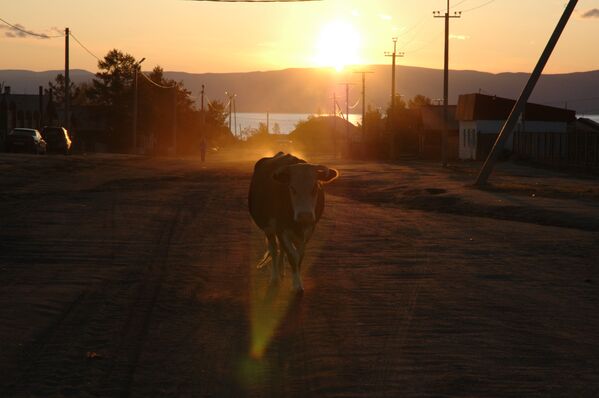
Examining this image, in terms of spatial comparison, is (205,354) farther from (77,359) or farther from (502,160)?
(502,160)

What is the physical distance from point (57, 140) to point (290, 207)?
52612 mm

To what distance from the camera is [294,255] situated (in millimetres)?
13211

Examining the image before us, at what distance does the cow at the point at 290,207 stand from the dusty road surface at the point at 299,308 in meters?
0.45

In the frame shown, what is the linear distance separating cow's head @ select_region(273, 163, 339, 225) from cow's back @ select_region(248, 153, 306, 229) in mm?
219

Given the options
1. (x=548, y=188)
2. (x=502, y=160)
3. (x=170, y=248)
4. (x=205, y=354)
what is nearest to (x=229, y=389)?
(x=205, y=354)

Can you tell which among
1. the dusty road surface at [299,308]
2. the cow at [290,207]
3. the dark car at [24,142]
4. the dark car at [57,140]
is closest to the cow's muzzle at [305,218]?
the cow at [290,207]

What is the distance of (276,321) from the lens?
1104cm

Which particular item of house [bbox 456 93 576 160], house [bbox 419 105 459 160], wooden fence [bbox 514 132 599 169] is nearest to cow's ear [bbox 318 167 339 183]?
wooden fence [bbox 514 132 599 169]

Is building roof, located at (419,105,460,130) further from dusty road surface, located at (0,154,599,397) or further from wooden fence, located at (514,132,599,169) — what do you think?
dusty road surface, located at (0,154,599,397)

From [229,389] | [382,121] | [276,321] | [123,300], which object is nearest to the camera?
[229,389]

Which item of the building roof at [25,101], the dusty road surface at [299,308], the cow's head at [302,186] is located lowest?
the dusty road surface at [299,308]

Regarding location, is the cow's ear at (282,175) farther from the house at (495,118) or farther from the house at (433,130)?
the house at (433,130)

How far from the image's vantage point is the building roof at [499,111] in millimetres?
83562

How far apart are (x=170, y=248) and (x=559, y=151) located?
48362 mm
